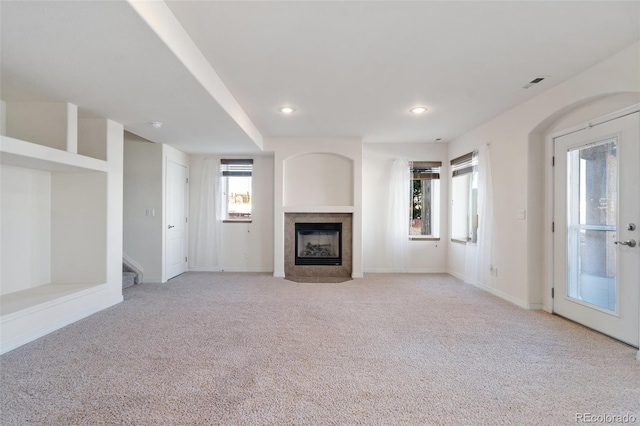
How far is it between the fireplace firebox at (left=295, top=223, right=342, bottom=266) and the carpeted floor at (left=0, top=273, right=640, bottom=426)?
201 cm

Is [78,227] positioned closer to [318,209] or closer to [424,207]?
[318,209]

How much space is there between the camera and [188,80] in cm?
264

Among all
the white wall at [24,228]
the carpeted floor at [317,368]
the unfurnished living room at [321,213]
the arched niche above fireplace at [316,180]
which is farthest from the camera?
the arched niche above fireplace at [316,180]

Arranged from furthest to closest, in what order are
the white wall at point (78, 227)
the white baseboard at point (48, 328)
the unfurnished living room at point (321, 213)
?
1. the white wall at point (78, 227)
2. the white baseboard at point (48, 328)
3. the unfurnished living room at point (321, 213)

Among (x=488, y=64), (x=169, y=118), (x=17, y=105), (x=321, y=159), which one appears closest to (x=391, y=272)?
(x=321, y=159)

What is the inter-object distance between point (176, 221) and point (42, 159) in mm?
2761

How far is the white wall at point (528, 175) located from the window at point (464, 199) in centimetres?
61

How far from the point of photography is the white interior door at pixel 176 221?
5.28 meters

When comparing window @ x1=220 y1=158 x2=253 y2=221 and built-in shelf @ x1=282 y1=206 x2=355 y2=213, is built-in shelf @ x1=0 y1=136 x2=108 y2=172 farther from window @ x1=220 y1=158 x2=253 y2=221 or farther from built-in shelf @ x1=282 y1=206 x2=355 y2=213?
built-in shelf @ x1=282 y1=206 x2=355 y2=213

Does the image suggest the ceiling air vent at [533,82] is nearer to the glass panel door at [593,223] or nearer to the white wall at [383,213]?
the glass panel door at [593,223]

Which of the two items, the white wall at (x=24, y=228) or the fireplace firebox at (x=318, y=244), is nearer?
the white wall at (x=24, y=228)

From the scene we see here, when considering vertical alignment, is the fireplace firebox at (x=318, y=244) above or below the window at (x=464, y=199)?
below

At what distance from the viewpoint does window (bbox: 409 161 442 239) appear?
5996 millimetres

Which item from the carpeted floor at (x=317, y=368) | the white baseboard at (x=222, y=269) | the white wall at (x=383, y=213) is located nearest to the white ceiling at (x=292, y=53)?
the white wall at (x=383, y=213)
